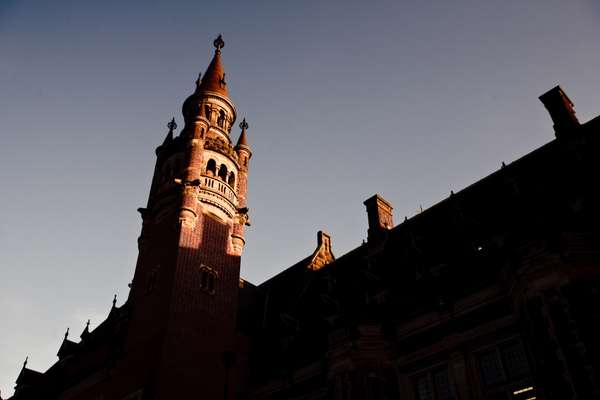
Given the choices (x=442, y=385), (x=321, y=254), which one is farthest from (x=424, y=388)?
(x=321, y=254)

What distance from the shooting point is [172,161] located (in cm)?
3847

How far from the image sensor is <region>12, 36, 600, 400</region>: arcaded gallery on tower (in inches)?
760

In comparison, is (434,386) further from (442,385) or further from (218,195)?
(218,195)

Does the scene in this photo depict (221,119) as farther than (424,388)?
Yes

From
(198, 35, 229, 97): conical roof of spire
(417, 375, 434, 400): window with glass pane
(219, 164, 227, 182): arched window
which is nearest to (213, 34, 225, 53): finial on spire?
(198, 35, 229, 97): conical roof of spire

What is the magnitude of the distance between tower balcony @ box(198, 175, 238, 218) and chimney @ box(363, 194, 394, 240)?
28.1ft

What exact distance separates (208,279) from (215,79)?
19469 millimetres

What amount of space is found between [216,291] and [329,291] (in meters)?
6.70

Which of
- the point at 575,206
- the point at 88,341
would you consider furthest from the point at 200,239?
the point at 575,206

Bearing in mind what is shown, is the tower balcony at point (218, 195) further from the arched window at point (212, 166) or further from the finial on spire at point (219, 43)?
the finial on spire at point (219, 43)

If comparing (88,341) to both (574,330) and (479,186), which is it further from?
(574,330)

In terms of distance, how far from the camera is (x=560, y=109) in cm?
2867

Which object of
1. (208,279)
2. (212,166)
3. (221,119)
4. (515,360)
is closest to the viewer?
(515,360)

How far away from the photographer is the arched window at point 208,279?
105ft
